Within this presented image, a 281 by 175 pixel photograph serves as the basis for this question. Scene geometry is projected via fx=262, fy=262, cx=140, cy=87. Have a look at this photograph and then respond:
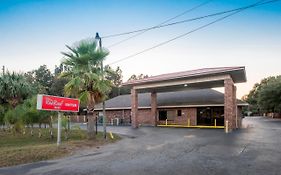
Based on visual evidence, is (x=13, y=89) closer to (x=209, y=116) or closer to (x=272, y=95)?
(x=209, y=116)

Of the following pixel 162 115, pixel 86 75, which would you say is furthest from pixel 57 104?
pixel 162 115

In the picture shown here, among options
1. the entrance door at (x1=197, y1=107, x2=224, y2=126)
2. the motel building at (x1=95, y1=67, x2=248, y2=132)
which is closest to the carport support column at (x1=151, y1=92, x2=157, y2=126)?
the motel building at (x1=95, y1=67, x2=248, y2=132)

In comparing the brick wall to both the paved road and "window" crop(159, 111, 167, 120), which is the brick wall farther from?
the paved road

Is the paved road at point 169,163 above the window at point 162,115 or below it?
below

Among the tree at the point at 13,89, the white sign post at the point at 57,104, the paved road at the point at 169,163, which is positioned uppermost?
the tree at the point at 13,89

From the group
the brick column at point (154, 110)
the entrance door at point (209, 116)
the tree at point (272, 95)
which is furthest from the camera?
the tree at point (272, 95)

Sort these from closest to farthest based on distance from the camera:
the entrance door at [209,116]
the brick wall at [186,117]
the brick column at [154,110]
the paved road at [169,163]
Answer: the paved road at [169,163], the entrance door at [209,116], the brick wall at [186,117], the brick column at [154,110]

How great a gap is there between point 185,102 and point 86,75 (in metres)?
17.0

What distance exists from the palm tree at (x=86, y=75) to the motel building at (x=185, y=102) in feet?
32.3

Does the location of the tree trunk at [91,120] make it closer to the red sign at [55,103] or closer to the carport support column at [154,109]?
the red sign at [55,103]

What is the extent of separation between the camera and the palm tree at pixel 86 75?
16703 millimetres

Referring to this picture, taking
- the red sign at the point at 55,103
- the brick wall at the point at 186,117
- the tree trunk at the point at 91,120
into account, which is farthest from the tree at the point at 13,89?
the brick wall at the point at 186,117

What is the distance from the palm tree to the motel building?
9842 millimetres

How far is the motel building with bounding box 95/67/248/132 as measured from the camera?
2320cm
